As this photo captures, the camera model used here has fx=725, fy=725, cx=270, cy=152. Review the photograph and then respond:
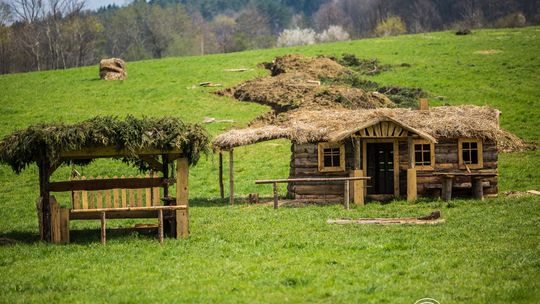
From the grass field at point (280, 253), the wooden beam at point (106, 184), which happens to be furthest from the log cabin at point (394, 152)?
the wooden beam at point (106, 184)

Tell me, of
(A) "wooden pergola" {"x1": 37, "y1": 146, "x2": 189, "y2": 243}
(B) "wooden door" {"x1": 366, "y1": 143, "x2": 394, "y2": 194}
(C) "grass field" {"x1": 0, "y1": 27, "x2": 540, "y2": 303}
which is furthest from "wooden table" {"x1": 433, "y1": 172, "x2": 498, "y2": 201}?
(A) "wooden pergola" {"x1": 37, "y1": 146, "x2": 189, "y2": 243}

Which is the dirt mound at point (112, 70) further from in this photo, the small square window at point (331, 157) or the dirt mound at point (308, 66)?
the small square window at point (331, 157)

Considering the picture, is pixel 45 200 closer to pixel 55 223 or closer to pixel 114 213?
pixel 55 223

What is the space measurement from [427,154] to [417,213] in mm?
5765

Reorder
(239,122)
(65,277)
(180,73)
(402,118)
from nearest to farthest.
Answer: (65,277), (402,118), (239,122), (180,73)

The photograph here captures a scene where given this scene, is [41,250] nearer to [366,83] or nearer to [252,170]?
[252,170]

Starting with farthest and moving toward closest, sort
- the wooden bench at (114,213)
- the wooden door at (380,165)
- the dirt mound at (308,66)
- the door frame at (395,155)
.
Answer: the dirt mound at (308,66), the wooden door at (380,165), the door frame at (395,155), the wooden bench at (114,213)

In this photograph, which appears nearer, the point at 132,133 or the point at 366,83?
the point at 132,133

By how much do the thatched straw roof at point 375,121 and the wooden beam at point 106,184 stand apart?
812 cm

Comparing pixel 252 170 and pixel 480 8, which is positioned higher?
pixel 480 8

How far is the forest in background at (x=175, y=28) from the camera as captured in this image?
90.0 m

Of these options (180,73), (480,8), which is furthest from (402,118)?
(480,8)

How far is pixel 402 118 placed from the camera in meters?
28.1

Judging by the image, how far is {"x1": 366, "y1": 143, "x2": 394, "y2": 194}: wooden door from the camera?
28.8 meters
